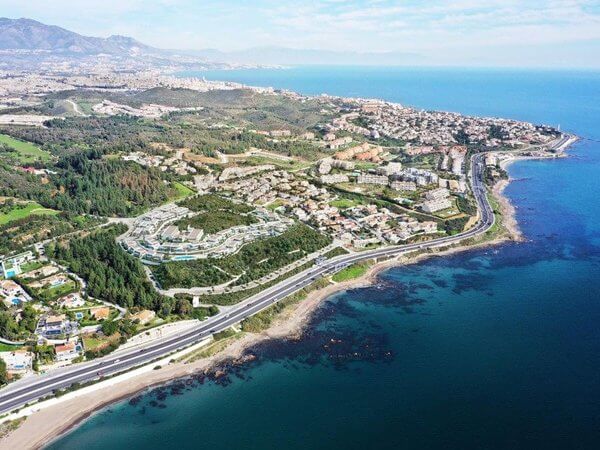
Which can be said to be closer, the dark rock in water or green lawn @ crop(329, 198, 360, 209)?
the dark rock in water

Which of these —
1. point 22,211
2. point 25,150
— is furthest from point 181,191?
point 25,150

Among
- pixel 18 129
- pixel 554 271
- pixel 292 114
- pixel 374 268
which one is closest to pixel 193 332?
pixel 374 268

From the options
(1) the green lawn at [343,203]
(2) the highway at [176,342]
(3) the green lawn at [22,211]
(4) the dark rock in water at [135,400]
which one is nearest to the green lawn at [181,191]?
(3) the green lawn at [22,211]

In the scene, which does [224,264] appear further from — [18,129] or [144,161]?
[18,129]

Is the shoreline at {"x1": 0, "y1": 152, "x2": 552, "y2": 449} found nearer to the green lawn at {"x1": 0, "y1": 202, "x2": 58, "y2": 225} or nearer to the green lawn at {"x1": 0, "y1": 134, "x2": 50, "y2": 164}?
the green lawn at {"x1": 0, "y1": 202, "x2": 58, "y2": 225}

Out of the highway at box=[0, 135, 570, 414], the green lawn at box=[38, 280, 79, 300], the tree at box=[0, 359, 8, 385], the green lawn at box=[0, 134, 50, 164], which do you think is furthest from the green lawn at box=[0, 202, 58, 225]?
the highway at box=[0, 135, 570, 414]

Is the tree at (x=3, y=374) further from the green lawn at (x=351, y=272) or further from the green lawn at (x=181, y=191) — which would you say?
the green lawn at (x=181, y=191)
